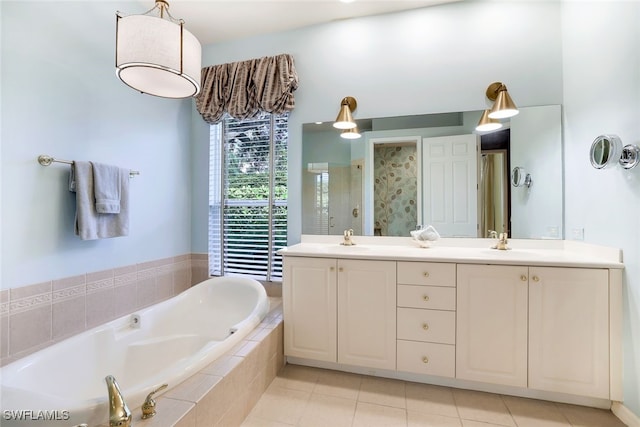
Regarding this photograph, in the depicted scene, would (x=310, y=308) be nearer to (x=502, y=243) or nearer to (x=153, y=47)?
(x=502, y=243)

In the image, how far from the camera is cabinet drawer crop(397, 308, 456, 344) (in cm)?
176

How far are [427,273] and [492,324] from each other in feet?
1.51

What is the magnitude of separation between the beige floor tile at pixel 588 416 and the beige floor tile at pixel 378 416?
90 centimetres

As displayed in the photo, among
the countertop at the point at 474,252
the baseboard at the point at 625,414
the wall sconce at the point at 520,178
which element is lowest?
the baseboard at the point at 625,414

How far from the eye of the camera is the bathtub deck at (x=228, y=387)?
115 centimetres

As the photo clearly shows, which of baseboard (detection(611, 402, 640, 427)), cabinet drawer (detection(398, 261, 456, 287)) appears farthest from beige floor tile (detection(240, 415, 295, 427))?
baseboard (detection(611, 402, 640, 427))

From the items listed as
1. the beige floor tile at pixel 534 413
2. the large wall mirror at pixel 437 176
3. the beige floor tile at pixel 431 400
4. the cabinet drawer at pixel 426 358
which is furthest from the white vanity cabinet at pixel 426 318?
the large wall mirror at pixel 437 176

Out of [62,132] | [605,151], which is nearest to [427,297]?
[605,151]

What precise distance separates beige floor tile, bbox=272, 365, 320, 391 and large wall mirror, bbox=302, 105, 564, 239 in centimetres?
107

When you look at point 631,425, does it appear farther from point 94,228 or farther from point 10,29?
point 10,29

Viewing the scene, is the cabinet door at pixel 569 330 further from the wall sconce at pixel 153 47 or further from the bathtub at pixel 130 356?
the wall sconce at pixel 153 47

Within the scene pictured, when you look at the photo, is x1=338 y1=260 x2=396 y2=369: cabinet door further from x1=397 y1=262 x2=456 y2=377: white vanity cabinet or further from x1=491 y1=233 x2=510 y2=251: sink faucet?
x1=491 y1=233 x2=510 y2=251: sink faucet

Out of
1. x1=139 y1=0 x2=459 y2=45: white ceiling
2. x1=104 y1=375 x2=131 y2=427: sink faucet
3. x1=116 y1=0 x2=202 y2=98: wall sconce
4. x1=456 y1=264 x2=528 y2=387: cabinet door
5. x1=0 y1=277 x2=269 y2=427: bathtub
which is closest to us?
x1=104 y1=375 x2=131 y2=427: sink faucet

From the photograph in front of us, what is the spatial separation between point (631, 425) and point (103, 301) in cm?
321
